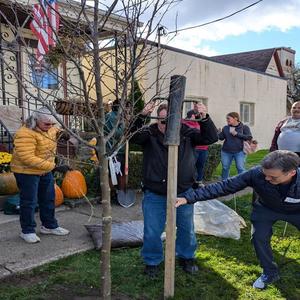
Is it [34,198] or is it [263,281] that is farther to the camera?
[34,198]

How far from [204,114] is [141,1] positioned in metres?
1.38

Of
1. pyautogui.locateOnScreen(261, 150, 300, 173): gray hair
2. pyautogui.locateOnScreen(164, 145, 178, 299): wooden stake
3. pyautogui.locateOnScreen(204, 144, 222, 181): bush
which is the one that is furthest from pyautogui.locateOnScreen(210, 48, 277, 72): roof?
pyautogui.locateOnScreen(164, 145, 178, 299): wooden stake

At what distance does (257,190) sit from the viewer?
12.2 ft

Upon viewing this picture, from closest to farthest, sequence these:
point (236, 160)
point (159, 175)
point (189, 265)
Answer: point (159, 175)
point (189, 265)
point (236, 160)

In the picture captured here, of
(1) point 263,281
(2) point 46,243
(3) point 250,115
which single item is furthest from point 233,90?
(1) point 263,281

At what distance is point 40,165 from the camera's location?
4.57 m

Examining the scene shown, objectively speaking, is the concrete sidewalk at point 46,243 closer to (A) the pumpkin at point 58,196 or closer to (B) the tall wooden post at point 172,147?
(A) the pumpkin at point 58,196

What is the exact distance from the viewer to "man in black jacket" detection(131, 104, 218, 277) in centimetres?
378

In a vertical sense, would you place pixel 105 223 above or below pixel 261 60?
below

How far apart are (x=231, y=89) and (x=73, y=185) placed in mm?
12051

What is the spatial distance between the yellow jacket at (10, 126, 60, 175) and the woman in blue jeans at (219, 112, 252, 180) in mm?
4179

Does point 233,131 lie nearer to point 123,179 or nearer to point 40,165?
point 123,179

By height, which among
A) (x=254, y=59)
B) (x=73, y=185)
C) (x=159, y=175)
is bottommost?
(x=73, y=185)

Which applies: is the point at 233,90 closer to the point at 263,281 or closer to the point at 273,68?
the point at 273,68
